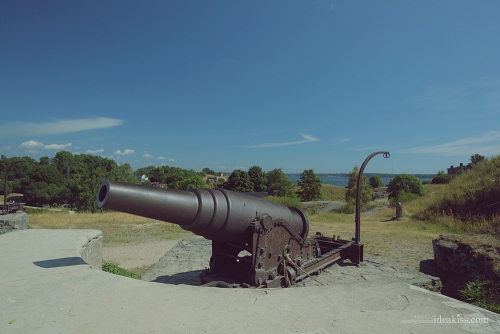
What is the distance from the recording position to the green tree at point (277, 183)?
1725 inches

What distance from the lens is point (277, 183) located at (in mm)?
44156

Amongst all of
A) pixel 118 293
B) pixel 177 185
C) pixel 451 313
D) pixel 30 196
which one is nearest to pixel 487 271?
pixel 451 313

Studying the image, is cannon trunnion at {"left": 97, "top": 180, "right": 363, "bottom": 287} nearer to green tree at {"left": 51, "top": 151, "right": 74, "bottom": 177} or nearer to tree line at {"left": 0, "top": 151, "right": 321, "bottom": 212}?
tree line at {"left": 0, "top": 151, "right": 321, "bottom": 212}

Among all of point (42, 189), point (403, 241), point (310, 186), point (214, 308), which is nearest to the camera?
point (214, 308)

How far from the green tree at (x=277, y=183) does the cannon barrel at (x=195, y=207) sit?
38828 millimetres

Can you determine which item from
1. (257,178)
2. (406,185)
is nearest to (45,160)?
(257,178)

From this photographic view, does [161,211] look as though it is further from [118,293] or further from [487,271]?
[487,271]

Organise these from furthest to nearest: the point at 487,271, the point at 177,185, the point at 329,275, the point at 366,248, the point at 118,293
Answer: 1. the point at 177,185
2. the point at 366,248
3. the point at 329,275
4. the point at 487,271
5. the point at 118,293

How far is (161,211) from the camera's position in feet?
11.2

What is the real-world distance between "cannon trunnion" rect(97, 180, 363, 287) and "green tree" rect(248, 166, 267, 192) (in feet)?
125

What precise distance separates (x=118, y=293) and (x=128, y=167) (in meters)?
51.7

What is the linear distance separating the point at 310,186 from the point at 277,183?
20.4 feet

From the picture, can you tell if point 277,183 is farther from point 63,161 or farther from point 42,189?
point 63,161

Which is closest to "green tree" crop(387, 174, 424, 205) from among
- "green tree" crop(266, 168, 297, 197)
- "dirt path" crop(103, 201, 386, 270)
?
"green tree" crop(266, 168, 297, 197)
